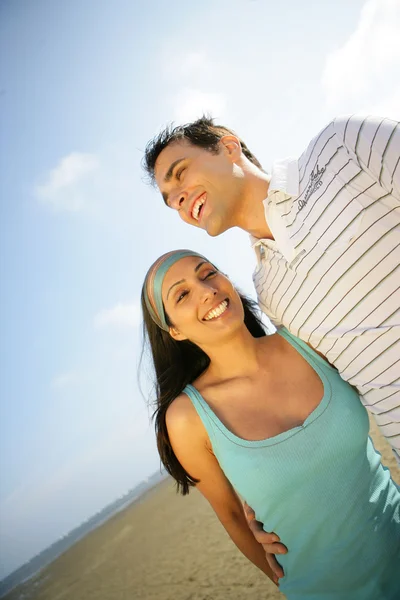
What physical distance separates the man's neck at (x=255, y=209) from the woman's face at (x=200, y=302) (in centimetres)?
41

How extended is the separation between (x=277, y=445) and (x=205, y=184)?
6.14ft

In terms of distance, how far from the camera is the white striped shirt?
1986 mm

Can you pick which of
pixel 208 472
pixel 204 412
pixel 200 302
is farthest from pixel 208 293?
pixel 208 472

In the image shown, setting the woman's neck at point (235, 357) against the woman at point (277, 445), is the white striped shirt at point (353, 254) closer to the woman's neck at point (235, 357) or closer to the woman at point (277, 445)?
the woman at point (277, 445)

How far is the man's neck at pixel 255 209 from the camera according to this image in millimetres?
2836

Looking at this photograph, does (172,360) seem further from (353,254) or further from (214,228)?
(353,254)

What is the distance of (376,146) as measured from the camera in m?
1.84

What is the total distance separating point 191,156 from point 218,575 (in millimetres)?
10576

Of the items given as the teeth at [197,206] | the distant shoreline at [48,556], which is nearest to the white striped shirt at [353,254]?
the teeth at [197,206]

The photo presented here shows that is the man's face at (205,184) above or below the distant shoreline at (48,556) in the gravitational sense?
above

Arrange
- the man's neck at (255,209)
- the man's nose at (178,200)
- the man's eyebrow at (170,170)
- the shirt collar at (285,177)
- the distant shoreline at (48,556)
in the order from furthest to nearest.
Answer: the distant shoreline at (48,556) < the man's eyebrow at (170,170) < the man's nose at (178,200) < the man's neck at (255,209) < the shirt collar at (285,177)

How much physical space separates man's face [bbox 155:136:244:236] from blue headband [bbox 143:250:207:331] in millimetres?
287

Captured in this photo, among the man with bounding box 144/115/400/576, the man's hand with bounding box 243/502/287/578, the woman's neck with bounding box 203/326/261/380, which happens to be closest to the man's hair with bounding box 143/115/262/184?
the man with bounding box 144/115/400/576

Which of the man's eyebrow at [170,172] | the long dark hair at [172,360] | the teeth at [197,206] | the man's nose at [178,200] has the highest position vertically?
the man's eyebrow at [170,172]
